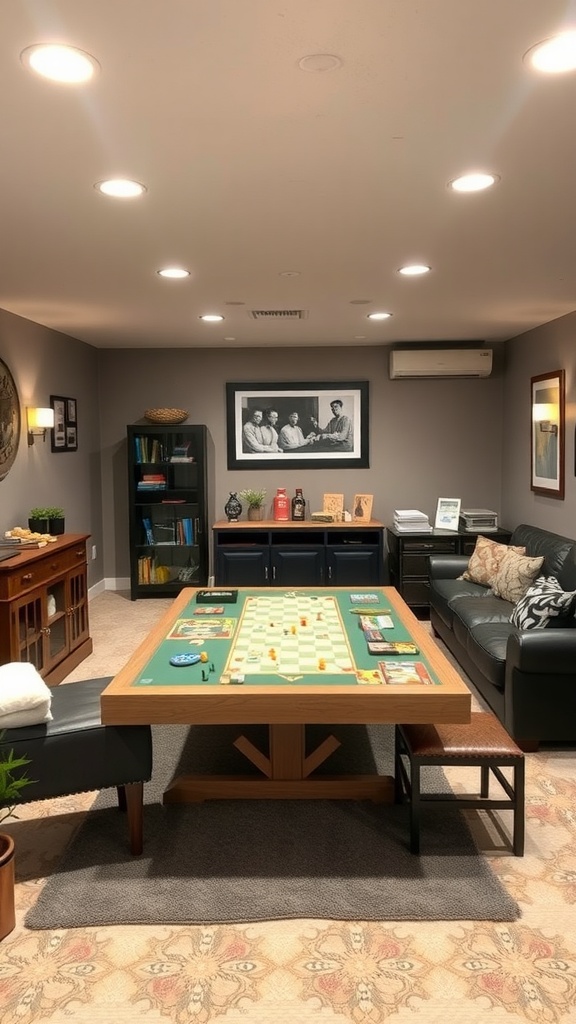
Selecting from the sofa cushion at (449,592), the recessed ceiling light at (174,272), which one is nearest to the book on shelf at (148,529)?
the sofa cushion at (449,592)

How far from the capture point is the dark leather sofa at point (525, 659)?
3285mm

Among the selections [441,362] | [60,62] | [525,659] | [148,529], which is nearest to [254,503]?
[148,529]

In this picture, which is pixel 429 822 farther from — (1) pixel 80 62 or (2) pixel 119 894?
(1) pixel 80 62

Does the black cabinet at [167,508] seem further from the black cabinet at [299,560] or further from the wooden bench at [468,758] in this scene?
the wooden bench at [468,758]

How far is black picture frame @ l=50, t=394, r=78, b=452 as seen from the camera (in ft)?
18.5

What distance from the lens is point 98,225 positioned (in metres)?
2.87

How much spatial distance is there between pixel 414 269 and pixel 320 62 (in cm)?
214

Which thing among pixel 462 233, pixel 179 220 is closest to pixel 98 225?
pixel 179 220

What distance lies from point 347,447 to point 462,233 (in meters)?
3.81

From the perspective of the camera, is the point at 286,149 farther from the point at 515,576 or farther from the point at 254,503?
the point at 254,503

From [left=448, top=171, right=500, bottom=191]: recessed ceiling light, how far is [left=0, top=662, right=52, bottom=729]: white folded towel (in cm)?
228

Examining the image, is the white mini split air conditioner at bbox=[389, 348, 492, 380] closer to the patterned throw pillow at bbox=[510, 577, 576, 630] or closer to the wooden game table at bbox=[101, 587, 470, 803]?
the wooden game table at bbox=[101, 587, 470, 803]

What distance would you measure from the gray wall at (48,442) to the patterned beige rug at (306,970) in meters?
3.11

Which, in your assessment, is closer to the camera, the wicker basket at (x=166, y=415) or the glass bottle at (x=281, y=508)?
the wicker basket at (x=166, y=415)
